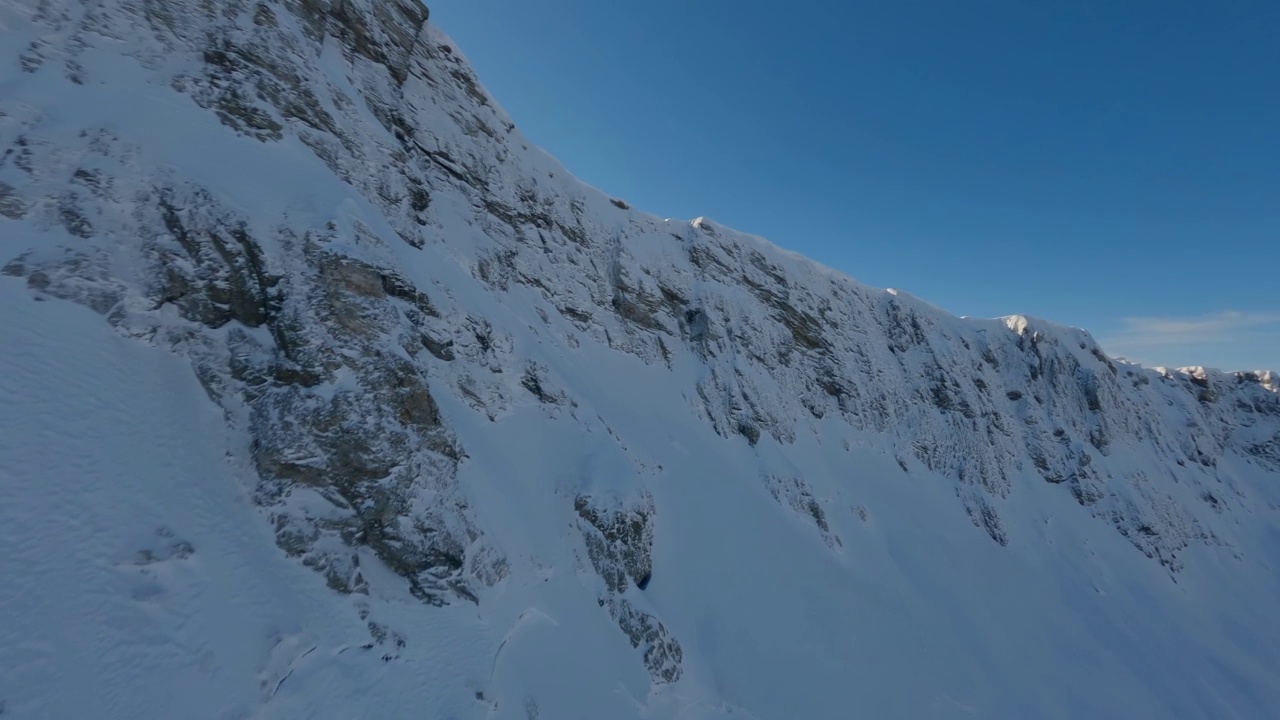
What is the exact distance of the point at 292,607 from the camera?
9.02 m

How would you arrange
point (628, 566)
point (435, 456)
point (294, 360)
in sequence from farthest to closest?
point (628, 566) → point (435, 456) → point (294, 360)

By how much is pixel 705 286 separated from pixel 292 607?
25774 mm

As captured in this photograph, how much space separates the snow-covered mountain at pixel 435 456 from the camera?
828 centimetres

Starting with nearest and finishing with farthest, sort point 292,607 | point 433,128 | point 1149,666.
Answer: point 292,607, point 433,128, point 1149,666

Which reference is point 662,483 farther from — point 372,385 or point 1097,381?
point 1097,381

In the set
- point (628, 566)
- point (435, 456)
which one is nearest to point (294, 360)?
point (435, 456)

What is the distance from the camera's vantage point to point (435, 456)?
1265cm

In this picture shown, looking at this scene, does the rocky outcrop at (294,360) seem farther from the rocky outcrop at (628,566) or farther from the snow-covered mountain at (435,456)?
the rocky outcrop at (628,566)

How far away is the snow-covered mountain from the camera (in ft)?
27.2

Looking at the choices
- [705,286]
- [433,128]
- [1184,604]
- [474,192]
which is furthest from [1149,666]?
[433,128]

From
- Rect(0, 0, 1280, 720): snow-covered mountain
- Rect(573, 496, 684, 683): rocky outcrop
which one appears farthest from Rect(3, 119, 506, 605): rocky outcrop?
Rect(573, 496, 684, 683): rocky outcrop

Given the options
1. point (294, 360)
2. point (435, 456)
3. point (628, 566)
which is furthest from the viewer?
point (628, 566)

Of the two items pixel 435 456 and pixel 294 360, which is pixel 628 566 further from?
pixel 294 360

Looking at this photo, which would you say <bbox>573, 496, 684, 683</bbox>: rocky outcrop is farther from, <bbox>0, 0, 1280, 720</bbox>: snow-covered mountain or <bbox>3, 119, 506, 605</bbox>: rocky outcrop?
<bbox>3, 119, 506, 605</bbox>: rocky outcrop
